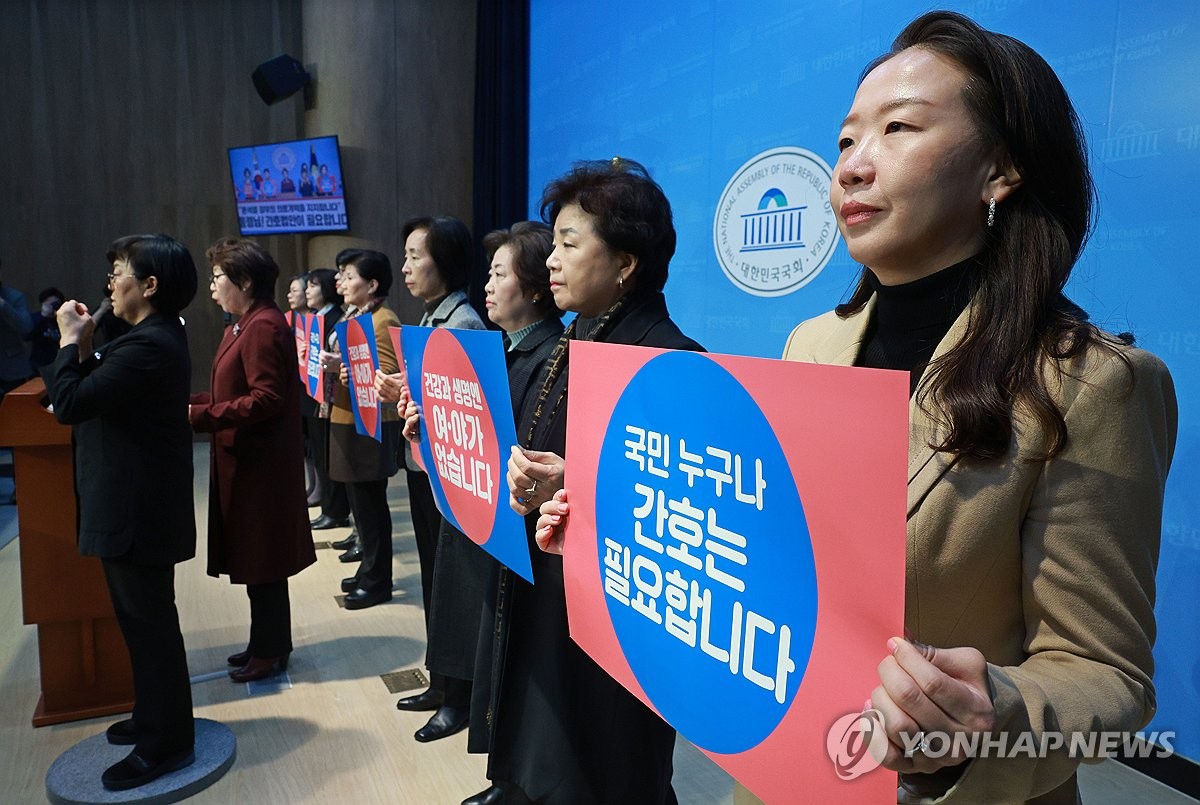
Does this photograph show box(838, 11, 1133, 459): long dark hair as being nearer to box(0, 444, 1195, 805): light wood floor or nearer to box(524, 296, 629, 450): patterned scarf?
box(524, 296, 629, 450): patterned scarf

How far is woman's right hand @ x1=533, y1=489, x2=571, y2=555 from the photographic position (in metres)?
1.06

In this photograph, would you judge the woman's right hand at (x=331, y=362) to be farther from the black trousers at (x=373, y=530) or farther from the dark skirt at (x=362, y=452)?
the black trousers at (x=373, y=530)

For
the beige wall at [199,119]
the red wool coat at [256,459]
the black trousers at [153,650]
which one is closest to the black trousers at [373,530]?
the red wool coat at [256,459]

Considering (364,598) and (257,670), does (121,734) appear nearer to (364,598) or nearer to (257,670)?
(257,670)

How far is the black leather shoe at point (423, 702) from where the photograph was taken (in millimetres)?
2740

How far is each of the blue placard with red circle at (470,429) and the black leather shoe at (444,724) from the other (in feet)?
3.45

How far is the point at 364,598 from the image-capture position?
374 centimetres

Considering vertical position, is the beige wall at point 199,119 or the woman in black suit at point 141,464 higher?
the beige wall at point 199,119

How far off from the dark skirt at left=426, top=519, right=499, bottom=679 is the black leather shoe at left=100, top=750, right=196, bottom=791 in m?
0.83

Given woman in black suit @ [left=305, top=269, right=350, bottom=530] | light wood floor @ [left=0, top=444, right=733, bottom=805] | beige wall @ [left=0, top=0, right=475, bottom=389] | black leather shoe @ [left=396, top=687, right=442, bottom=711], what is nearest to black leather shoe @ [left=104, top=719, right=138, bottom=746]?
light wood floor @ [left=0, top=444, right=733, bottom=805]

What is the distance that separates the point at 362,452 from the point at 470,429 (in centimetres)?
220

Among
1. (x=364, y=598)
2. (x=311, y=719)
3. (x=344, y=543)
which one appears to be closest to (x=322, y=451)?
(x=344, y=543)

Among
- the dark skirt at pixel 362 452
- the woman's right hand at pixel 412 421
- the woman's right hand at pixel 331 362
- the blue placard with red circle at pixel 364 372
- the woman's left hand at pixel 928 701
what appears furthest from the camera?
the woman's right hand at pixel 331 362

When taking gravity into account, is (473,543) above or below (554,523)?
below
